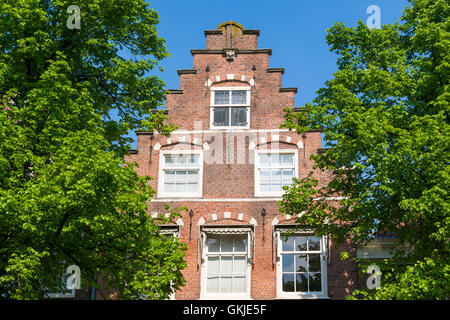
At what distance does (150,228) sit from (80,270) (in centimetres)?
186

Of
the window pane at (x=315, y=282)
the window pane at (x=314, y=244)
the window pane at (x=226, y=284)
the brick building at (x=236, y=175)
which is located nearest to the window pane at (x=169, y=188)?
the brick building at (x=236, y=175)

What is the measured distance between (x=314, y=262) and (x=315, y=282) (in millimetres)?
623

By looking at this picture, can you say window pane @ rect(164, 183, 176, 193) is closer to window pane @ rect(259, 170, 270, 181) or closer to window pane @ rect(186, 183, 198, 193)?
window pane @ rect(186, 183, 198, 193)

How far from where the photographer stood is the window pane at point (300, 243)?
57.2 feet

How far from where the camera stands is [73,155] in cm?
1207

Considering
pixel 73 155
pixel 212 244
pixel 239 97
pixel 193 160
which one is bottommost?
pixel 212 244

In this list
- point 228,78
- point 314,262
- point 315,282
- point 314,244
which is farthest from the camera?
point 228,78

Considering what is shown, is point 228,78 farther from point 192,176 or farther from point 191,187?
point 191,187

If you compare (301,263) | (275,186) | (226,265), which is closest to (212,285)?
(226,265)

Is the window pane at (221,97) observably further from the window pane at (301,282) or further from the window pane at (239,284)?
the window pane at (301,282)

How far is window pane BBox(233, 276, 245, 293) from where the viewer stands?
56.3ft
